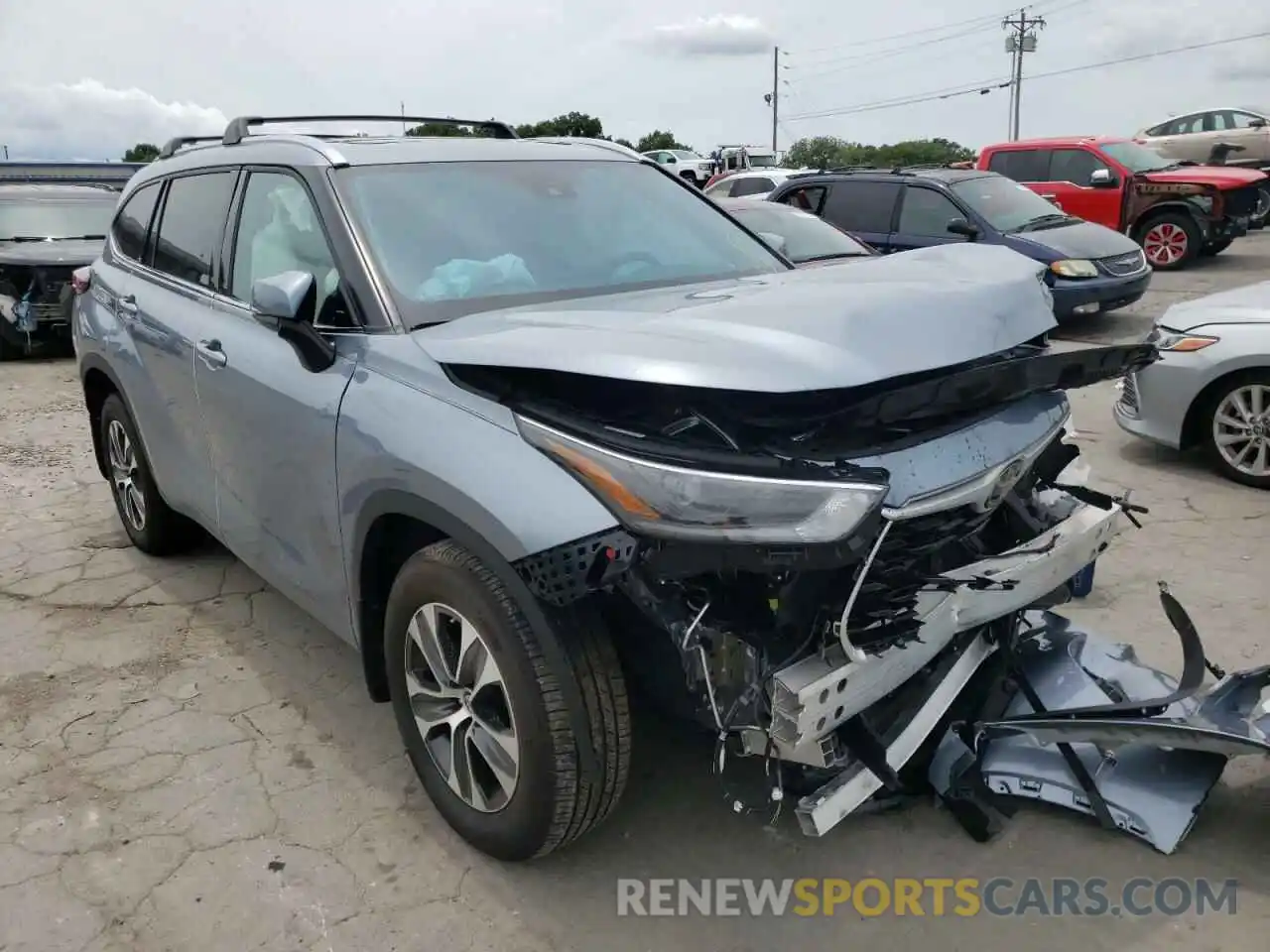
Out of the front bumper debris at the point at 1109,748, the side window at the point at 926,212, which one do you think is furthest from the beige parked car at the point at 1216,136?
the front bumper debris at the point at 1109,748

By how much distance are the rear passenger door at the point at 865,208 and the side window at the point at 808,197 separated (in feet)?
0.22

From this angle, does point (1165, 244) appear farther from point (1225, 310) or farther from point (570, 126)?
point (570, 126)

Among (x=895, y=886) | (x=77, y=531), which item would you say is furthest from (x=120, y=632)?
(x=895, y=886)

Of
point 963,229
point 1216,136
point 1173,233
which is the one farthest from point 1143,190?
point 1216,136

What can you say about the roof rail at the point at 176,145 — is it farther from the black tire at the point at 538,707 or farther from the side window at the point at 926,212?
the side window at the point at 926,212

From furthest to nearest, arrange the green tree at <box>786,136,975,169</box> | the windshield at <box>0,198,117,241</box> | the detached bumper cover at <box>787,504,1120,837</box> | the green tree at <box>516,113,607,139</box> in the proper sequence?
the green tree at <box>786,136,975,169</box>, the green tree at <box>516,113,607,139</box>, the windshield at <box>0,198,117,241</box>, the detached bumper cover at <box>787,504,1120,837</box>

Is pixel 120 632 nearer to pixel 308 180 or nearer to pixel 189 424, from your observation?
pixel 189 424

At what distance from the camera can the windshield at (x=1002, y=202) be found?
10250mm

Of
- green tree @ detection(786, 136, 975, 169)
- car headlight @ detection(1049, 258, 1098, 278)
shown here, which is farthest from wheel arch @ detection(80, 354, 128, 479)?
green tree @ detection(786, 136, 975, 169)

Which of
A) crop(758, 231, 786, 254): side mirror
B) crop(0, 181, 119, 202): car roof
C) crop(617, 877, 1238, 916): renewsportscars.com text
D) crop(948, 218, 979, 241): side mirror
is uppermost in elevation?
crop(0, 181, 119, 202): car roof

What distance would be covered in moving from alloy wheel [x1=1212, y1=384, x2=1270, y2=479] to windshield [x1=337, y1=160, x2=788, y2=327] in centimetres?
321

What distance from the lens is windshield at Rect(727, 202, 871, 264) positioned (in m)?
7.91

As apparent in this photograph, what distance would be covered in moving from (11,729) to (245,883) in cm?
138

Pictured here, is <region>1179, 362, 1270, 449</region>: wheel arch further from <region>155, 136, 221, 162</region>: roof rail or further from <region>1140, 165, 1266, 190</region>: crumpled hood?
<region>1140, 165, 1266, 190</region>: crumpled hood
